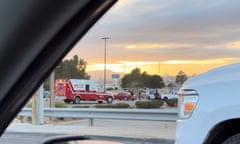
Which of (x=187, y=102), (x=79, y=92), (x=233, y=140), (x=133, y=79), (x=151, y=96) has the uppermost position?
(x=133, y=79)

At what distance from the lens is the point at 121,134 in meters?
13.9

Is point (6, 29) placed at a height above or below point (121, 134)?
above

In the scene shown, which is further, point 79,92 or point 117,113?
point 79,92

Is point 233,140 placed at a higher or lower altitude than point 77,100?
higher

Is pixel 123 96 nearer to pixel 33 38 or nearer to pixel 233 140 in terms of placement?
pixel 233 140

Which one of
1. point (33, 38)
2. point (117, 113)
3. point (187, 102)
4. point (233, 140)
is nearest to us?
point (33, 38)

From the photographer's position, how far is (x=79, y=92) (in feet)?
149

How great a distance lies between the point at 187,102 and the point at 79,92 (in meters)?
40.8

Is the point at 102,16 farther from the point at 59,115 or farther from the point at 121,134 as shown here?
the point at 59,115

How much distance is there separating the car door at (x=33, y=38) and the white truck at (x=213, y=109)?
2808mm

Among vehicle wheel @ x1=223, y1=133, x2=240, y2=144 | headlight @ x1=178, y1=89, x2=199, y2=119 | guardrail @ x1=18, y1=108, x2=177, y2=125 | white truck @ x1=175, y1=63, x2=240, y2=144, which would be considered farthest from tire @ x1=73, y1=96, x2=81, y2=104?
vehicle wheel @ x1=223, y1=133, x2=240, y2=144

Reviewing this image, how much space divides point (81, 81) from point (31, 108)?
31.2 metres

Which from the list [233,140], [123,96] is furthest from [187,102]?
[123,96]

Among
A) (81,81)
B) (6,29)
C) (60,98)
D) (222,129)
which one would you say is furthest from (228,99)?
(81,81)
